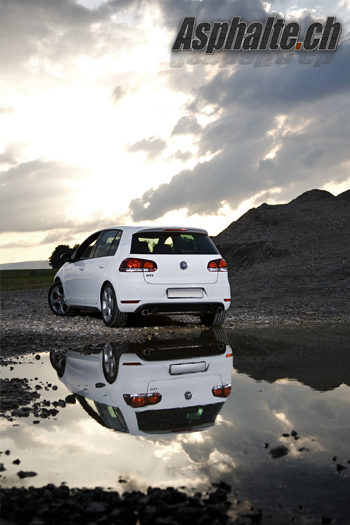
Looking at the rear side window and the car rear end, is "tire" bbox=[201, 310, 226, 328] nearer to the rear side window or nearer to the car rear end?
the car rear end

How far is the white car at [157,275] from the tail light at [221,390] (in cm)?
403

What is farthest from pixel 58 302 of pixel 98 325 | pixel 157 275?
pixel 157 275

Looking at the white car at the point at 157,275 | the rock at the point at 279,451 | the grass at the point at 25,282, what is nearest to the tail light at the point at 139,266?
the white car at the point at 157,275

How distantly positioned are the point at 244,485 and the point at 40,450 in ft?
4.95

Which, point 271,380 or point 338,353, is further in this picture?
point 338,353

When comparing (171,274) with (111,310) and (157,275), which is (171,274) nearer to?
(157,275)

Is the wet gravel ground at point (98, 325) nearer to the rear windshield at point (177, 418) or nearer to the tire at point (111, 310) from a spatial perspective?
the tire at point (111, 310)

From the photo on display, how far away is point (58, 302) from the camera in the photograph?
13398 millimetres

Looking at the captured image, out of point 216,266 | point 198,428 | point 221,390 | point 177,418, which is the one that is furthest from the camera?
point 216,266

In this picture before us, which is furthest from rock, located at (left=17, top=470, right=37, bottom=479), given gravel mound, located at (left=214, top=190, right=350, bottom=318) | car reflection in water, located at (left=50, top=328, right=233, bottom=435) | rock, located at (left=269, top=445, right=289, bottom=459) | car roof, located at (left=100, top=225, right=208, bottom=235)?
gravel mound, located at (left=214, top=190, right=350, bottom=318)

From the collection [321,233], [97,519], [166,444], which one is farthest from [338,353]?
[321,233]

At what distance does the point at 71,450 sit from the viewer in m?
3.76

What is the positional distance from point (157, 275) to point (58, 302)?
4616 millimetres

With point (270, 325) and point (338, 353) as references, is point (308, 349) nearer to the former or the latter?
point (338, 353)
